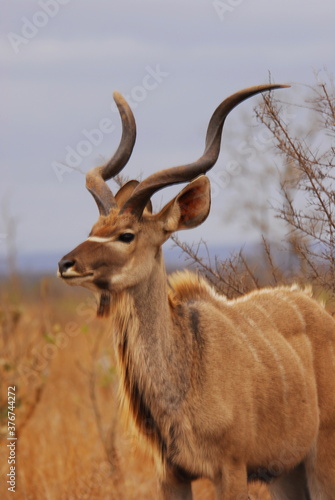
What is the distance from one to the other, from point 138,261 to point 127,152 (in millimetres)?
802

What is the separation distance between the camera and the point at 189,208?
4.48m

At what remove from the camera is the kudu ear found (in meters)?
4.44

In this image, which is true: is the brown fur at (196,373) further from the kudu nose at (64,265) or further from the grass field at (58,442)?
the grass field at (58,442)

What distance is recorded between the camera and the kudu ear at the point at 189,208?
4.44m

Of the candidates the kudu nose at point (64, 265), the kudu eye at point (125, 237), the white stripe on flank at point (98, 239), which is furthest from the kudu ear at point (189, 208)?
the kudu nose at point (64, 265)

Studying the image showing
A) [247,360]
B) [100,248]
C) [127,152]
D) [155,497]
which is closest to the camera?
[100,248]

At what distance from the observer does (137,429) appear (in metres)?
4.48

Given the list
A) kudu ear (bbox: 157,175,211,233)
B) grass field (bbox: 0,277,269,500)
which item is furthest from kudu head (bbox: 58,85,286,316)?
grass field (bbox: 0,277,269,500)

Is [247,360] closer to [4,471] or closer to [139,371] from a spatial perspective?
[139,371]

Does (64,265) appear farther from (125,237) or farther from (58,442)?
(58,442)

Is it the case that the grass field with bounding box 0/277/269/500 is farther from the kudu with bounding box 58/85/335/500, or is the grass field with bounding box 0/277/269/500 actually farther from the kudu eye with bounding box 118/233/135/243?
the kudu eye with bounding box 118/233/135/243

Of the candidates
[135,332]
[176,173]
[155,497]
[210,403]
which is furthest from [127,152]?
Answer: [155,497]

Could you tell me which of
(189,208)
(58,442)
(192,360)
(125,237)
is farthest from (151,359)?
(58,442)

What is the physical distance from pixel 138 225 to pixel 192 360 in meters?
0.67
